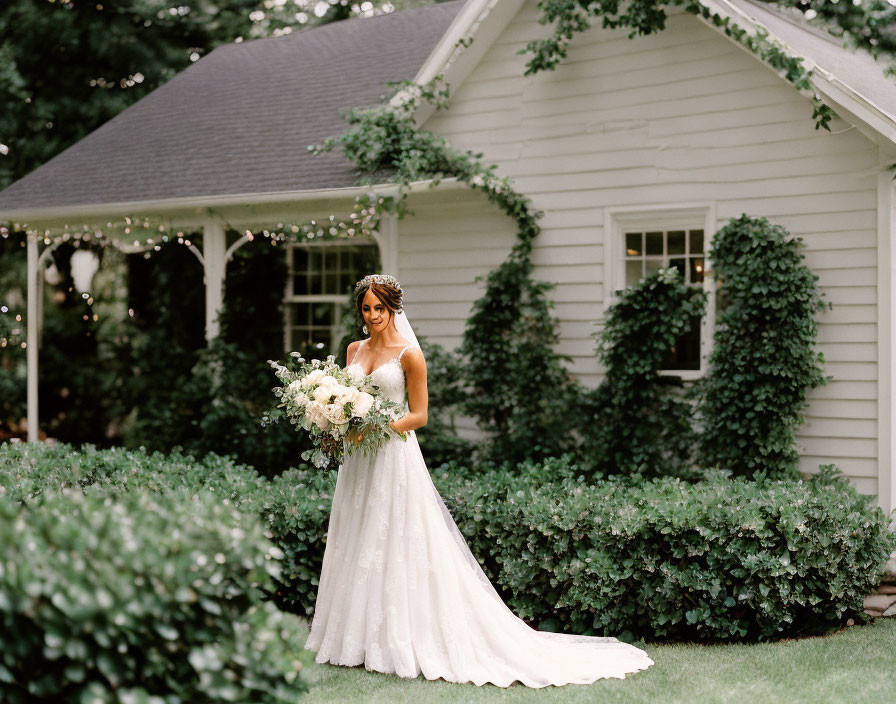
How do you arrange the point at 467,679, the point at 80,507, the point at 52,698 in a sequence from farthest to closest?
1. the point at 467,679
2. the point at 80,507
3. the point at 52,698

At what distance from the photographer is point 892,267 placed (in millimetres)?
7215

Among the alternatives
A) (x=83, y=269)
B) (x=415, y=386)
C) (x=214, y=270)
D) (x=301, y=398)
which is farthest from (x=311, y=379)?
(x=83, y=269)

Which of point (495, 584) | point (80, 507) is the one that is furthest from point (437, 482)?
point (80, 507)

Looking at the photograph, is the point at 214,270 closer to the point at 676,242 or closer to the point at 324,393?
the point at 676,242

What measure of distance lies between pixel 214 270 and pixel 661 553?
640 centimetres

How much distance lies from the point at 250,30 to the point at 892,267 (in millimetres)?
15491

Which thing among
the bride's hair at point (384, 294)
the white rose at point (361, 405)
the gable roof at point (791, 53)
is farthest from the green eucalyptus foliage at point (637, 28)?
the white rose at point (361, 405)

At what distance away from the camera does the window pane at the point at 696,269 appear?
325 inches

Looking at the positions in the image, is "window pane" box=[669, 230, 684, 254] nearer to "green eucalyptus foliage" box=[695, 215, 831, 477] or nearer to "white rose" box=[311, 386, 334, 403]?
"green eucalyptus foliage" box=[695, 215, 831, 477]

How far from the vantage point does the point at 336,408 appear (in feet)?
16.7

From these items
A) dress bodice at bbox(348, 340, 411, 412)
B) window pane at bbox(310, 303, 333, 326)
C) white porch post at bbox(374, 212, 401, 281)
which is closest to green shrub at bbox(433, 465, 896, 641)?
dress bodice at bbox(348, 340, 411, 412)

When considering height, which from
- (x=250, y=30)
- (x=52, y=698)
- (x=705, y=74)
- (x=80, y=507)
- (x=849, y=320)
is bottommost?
(x=52, y=698)

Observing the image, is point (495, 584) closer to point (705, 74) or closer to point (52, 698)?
point (52, 698)

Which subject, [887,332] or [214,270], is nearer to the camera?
[887,332]
